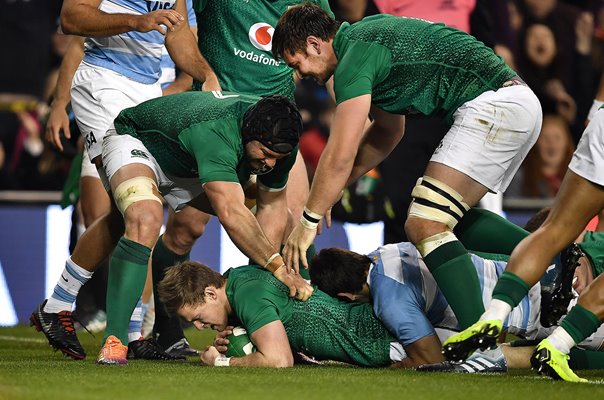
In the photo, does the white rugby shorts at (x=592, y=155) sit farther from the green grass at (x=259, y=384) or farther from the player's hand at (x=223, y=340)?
the player's hand at (x=223, y=340)

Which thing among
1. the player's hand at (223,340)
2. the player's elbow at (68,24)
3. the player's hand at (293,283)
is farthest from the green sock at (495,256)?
the player's elbow at (68,24)

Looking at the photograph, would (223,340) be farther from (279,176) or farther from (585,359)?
(585,359)

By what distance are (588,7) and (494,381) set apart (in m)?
8.16

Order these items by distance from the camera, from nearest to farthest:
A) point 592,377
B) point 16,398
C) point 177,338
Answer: point 16,398 → point 592,377 → point 177,338

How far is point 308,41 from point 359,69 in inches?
12.4

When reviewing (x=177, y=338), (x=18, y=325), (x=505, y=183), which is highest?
(x=505, y=183)

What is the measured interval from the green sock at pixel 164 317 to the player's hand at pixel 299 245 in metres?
1.52

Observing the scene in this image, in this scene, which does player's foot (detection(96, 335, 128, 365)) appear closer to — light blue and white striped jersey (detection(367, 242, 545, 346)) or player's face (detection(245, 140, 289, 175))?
player's face (detection(245, 140, 289, 175))

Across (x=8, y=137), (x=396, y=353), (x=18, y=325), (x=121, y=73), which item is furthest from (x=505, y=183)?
(x=8, y=137)

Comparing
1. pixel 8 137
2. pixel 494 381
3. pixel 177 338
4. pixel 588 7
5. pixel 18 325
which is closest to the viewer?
pixel 494 381

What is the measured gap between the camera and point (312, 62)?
20.3 ft

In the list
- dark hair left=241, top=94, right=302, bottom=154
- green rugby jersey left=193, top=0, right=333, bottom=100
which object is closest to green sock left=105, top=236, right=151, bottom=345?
dark hair left=241, top=94, right=302, bottom=154

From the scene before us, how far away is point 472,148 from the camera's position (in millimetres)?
6090

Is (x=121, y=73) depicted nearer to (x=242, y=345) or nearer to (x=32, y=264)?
(x=242, y=345)
